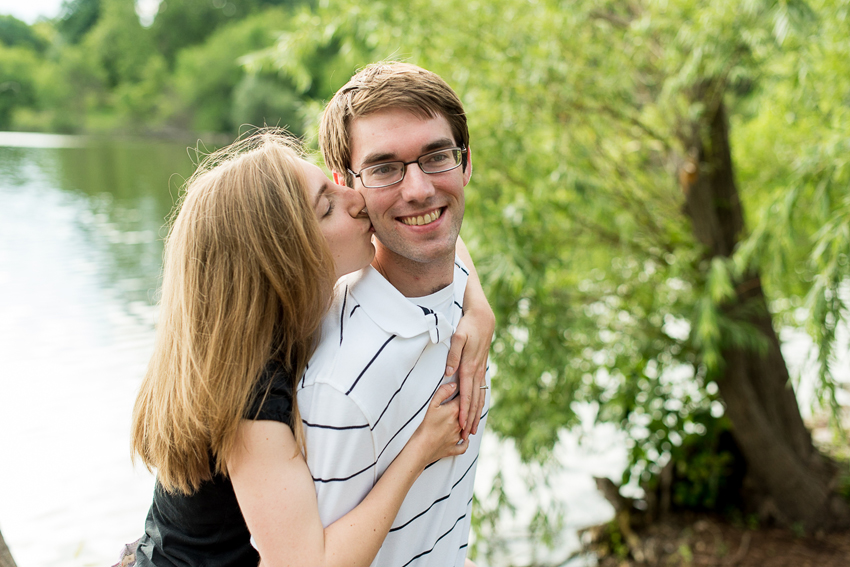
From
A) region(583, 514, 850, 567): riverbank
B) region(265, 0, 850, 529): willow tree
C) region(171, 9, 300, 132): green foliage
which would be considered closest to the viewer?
region(265, 0, 850, 529): willow tree

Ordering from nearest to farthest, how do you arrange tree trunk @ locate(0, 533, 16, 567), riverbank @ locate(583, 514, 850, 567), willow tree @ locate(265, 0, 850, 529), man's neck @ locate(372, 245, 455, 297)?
tree trunk @ locate(0, 533, 16, 567) → man's neck @ locate(372, 245, 455, 297) → willow tree @ locate(265, 0, 850, 529) → riverbank @ locate(583, 514, 850, 567)

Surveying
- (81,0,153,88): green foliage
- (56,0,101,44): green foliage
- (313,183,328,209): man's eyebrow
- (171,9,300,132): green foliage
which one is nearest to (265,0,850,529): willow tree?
(313,183,328,209): man's eyebrow

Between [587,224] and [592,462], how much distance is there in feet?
13.1

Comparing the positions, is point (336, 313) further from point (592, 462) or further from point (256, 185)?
point (592, 462)

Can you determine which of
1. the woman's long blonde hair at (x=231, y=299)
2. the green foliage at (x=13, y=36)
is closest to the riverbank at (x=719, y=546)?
the woman's long blonde hair at (x=231, y=299)

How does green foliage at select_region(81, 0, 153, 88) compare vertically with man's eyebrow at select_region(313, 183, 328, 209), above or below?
above

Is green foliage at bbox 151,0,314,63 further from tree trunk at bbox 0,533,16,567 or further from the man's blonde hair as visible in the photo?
tree trunk at bbox 0,533,16,567

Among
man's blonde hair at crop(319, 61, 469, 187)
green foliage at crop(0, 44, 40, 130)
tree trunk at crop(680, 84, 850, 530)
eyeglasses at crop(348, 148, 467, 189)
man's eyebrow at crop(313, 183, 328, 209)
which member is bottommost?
tree trunk at crop(680, 84, 850, 530)

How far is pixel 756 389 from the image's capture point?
534 cm

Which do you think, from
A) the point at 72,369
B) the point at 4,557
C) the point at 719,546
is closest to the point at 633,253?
the point at 719,546

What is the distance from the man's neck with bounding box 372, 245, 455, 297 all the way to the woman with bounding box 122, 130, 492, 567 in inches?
8.8

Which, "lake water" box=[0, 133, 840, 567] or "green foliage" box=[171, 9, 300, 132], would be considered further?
"green foliage" box=[171, 9, 300, 132]

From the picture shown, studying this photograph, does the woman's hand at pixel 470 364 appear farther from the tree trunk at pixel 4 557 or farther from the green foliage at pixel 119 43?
the green foliage at pixel 119 43

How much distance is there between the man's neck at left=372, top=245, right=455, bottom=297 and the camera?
197 cm
